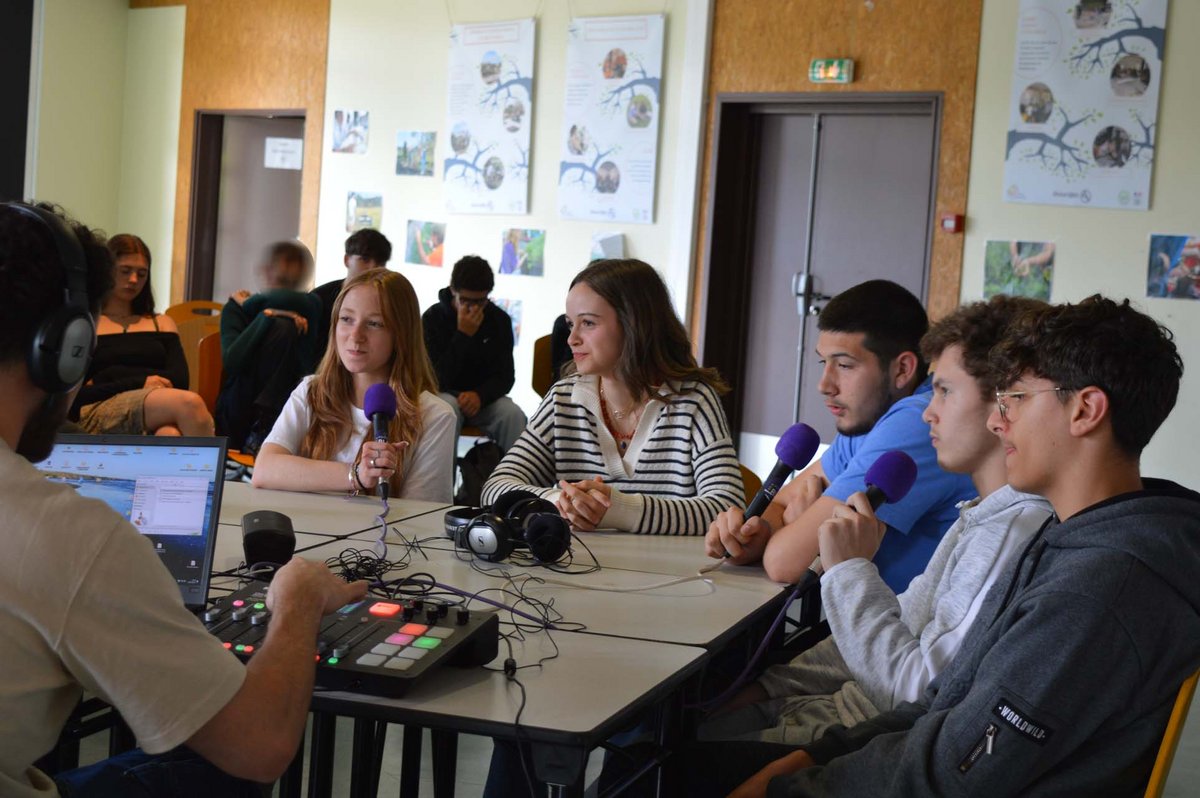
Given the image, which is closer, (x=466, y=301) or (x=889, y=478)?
(x=889, y=478)

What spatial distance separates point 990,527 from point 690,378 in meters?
1.20

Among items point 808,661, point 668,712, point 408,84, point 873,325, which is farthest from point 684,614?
point 408,84

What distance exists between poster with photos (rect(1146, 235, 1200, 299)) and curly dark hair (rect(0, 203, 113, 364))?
589cm

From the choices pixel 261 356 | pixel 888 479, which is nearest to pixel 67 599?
pixel 888 479

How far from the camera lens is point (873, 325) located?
2645mm

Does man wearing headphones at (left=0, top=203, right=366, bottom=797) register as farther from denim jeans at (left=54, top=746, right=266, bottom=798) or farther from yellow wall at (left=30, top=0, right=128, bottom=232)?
yellow wall at (left=30, top=0, right=128, bottom=232)

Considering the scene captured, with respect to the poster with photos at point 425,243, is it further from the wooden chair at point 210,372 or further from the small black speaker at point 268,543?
the small black speaker at point 268,543

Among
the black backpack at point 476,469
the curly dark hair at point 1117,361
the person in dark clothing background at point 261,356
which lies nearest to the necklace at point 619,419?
the curly dark hair at point 1117,361

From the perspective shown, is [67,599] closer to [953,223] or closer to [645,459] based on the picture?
[645,459]

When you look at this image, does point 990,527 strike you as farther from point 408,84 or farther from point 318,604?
point 408,84

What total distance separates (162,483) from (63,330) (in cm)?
77

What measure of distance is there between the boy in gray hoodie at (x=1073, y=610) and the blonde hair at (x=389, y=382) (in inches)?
61.8

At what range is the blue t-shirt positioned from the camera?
2.36 metres

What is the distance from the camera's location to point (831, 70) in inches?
268
